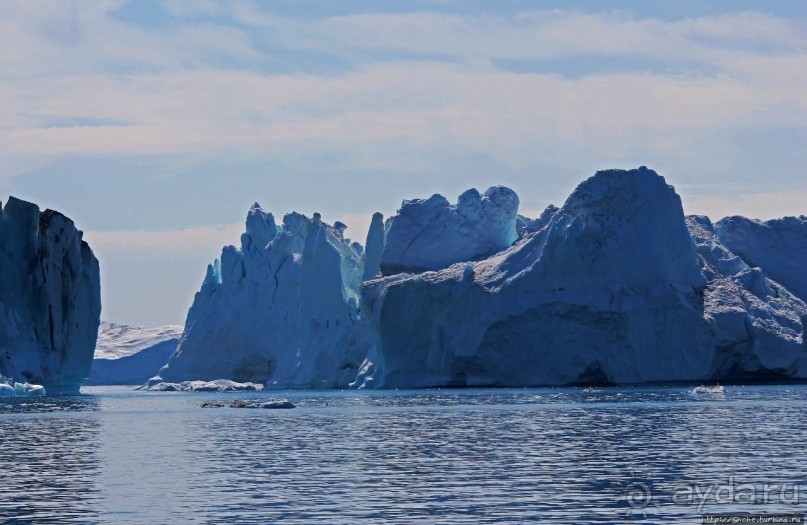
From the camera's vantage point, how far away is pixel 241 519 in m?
18.9

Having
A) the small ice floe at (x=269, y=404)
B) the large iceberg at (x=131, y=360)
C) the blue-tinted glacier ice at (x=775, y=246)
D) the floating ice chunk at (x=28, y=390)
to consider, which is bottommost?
the small ice floe at (x=269, y=404)

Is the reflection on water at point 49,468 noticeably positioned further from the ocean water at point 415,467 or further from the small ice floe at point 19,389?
the small ice floe at point 19,389

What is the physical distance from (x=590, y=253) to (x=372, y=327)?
17.5 metres

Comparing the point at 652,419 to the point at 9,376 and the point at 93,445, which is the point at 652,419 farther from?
the point at 9,376

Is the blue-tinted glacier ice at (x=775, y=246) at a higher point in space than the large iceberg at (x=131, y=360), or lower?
higher

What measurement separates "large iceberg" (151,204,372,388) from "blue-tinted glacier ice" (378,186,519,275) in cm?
810

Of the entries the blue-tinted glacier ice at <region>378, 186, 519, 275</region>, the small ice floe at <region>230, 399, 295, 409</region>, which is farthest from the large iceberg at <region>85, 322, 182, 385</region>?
the small ice floe at <region>230, 399, 295, 409</region>

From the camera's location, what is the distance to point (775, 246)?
86625mm

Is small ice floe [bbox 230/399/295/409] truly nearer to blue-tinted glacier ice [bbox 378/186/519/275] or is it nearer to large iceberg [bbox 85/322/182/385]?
blue-tinted glacier ice [bbox 378/186/519/275]

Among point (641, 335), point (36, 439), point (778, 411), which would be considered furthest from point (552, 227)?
point (36, 439)

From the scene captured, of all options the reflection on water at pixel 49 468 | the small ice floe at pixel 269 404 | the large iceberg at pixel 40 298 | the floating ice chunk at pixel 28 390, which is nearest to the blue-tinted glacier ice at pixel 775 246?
the small ice floe at pixel 269 404

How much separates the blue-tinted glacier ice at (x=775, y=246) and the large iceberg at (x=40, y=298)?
45046mm

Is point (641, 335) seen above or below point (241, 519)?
above

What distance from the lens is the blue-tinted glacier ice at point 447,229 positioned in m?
89.1
